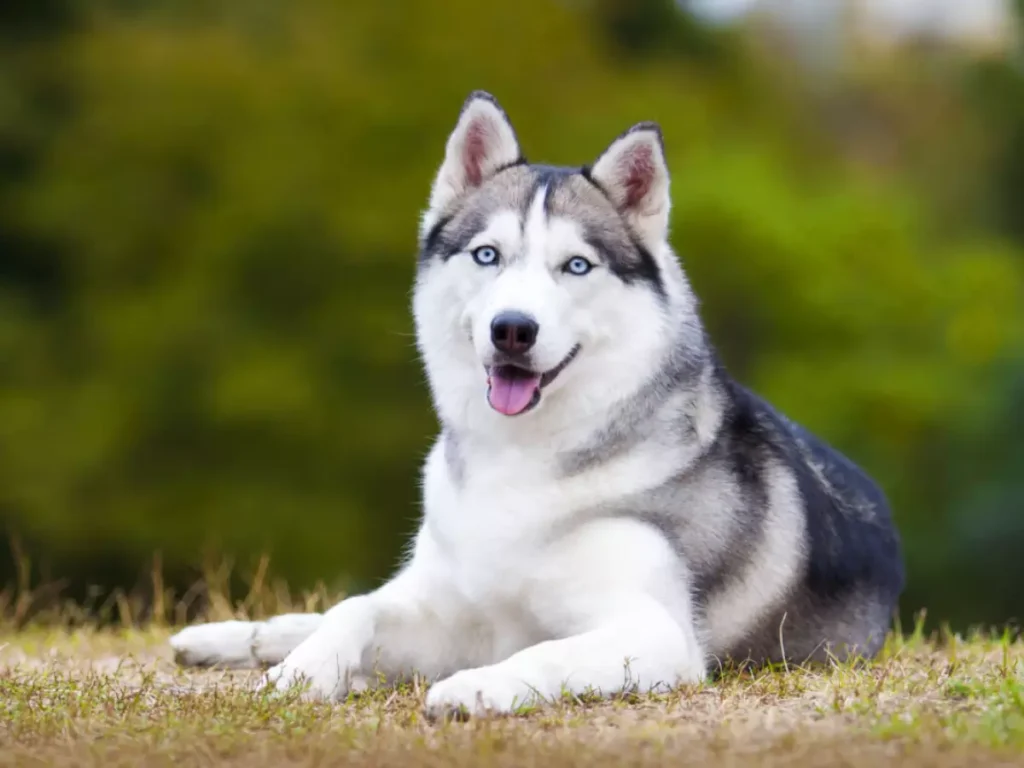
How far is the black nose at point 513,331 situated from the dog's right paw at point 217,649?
210cm

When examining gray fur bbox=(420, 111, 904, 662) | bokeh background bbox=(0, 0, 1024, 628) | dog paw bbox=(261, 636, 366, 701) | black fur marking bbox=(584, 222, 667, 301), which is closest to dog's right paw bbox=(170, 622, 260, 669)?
dog paw bbox=(261, 636, 366, 701)

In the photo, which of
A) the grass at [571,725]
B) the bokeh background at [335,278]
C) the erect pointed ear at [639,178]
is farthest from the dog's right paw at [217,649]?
the bokeh background at [335,278]

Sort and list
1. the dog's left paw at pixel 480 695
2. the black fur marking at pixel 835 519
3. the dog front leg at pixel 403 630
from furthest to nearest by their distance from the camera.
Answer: the black fur marking at pixel 835 519 → the dog front leg at pixel 403 630 → the dog's left paw at pixel 480 695

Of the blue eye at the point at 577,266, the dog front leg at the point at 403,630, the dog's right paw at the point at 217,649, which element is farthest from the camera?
the dog's right paw at the point at 217,649

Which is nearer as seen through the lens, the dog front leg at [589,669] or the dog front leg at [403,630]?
the dog front leg at [589,669]

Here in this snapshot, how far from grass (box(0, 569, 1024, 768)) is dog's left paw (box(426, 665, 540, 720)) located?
2.5 inches

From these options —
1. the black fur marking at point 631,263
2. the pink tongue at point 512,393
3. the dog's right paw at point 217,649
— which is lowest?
the dog's right paw at point 217,649

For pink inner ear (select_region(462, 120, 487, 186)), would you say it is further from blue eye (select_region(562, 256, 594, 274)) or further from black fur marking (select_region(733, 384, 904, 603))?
black fur marking (select_region(733, 384, 904, 603))

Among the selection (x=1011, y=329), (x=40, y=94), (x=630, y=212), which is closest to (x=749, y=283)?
(x=1011, y=329)

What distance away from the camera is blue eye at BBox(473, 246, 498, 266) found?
5.47 m

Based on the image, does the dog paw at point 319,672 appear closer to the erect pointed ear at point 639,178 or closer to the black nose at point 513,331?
the black nose at point 513,331

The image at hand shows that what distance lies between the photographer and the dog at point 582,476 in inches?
207

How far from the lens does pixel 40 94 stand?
2442 centimetres

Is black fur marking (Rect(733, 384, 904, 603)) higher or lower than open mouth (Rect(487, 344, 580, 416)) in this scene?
lower
